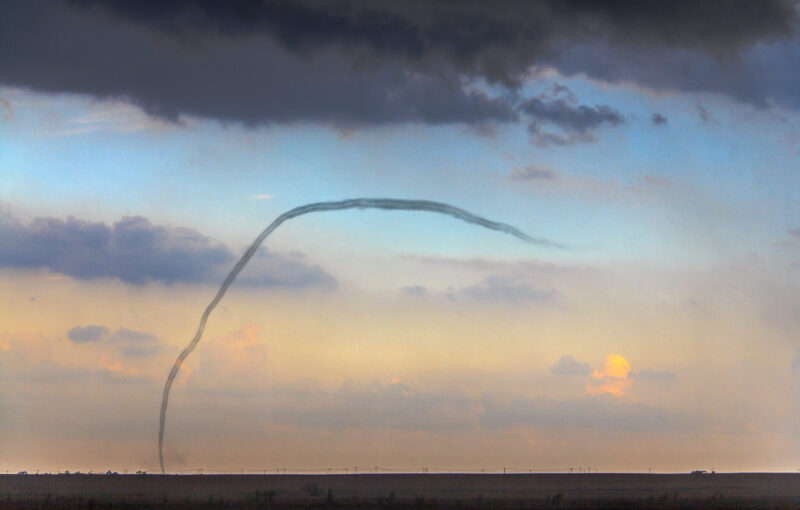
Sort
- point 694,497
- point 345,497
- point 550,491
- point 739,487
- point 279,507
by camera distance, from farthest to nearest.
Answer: point 739,487, point 550,491, point 694,497, point 345,497, point 279,507

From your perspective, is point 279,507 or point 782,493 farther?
point 782,493

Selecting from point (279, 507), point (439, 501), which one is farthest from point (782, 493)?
point (279, 507)

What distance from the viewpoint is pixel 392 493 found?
116125mm

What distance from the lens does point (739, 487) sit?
14988 centimetres

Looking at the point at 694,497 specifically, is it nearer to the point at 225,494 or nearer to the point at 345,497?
the point at 345,497

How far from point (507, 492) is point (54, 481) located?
66.4 metres

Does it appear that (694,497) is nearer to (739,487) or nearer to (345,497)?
(739,487)

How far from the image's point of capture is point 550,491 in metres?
132

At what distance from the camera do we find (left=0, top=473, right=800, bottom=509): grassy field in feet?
352

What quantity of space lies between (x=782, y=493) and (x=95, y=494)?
267 feet

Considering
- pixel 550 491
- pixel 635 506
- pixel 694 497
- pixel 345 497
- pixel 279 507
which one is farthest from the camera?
pixel 550 491

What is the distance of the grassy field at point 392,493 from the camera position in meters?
107

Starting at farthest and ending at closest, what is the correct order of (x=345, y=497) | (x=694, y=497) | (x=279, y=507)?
(x=694, y=497) → (x=345, y=497) → (x=279, y=507)

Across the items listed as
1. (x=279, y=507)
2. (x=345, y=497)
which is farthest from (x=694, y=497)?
(x=279, y=507)
